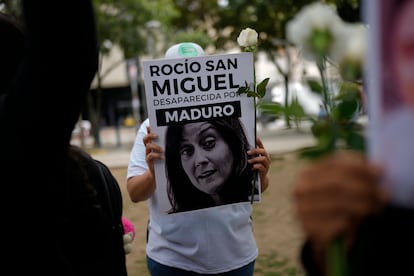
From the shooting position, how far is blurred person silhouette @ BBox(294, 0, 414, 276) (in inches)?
36.4

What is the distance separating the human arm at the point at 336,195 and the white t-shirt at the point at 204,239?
1545 millimetres

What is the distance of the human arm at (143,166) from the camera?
2.36 meters

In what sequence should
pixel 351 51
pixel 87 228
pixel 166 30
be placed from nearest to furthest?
pixel 351 51 < pixel 87 228 < pixel 166 30

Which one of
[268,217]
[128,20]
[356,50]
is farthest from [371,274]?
[128,20]

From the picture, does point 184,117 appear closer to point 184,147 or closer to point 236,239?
point 184,147

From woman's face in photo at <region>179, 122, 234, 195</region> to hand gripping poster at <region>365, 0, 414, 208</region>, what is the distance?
141 cm

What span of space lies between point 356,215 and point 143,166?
176cm

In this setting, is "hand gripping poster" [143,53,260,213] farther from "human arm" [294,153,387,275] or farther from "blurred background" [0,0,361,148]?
"blurred background" [0,0,361,148]

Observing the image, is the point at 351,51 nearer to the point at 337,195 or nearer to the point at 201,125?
the point at 337,195

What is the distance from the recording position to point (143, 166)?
8.64ft

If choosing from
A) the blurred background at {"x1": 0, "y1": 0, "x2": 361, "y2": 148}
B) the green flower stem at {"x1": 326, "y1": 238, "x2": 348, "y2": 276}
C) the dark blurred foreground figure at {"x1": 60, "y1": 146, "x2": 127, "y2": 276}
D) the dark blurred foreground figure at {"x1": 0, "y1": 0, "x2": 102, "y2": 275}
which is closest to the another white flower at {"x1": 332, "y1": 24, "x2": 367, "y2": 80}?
the green flower stem at {"x1": 326, "y1": 238, "x2": 348, "y2": 276}

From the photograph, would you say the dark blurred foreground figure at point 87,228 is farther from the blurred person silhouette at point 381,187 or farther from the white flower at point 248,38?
the white flower at point 248,38

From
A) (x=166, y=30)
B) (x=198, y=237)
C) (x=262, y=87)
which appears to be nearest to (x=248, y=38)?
(x=262, y=87)

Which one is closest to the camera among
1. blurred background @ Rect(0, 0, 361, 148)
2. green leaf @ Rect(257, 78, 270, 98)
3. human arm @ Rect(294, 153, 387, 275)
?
human arm @ Rect(294, 153, 387, 275)
